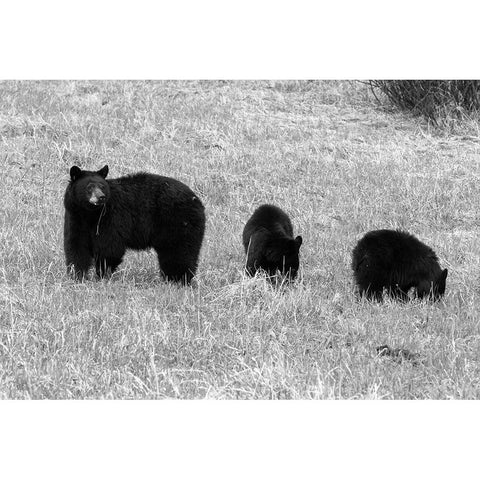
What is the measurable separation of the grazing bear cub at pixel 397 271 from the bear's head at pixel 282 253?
0.76 meters

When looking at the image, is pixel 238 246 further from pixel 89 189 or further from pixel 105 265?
pixel 89 189

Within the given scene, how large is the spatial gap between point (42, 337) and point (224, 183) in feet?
22.7

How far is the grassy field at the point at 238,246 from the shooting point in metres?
6.89

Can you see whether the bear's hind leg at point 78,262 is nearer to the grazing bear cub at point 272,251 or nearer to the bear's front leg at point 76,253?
the bear's front leg at point 76,253

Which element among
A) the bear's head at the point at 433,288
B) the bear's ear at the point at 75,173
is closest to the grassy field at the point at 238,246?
the bear's head at the point at 433,288

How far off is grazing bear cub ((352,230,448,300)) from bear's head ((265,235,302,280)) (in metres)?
0.76

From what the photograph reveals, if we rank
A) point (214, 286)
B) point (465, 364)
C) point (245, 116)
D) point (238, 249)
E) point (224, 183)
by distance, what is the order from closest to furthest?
point (465, 364), point (214, 286), point (238, 249), point (224, 183), point (245, 116)

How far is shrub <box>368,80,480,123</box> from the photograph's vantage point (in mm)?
17234

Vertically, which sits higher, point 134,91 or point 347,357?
point 134,91

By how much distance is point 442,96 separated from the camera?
1734 cm

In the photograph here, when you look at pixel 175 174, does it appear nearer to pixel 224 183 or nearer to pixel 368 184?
pixel 224 183

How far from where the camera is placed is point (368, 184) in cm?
1415

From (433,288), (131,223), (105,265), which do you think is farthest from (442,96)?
(105,265)
